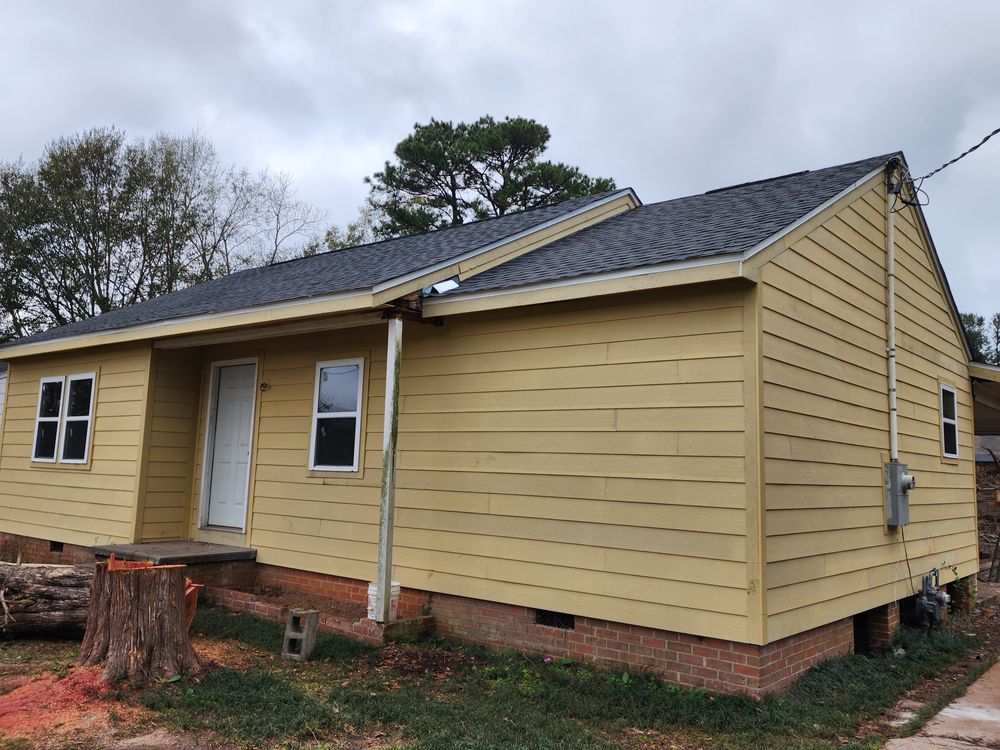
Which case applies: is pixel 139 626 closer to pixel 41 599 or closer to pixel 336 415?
pixel 41 599

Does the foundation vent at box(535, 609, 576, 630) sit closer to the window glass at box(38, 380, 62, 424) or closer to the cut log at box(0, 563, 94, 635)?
the cut log at box(0, 563, 94, 635)

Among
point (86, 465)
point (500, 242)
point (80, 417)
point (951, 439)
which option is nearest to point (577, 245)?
point (500, 242)

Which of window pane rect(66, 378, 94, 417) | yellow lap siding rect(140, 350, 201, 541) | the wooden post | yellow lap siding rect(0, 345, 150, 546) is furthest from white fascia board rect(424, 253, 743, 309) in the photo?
window pane rect(66, 378, 94, 417)

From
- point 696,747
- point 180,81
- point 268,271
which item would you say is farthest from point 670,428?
point 180,81

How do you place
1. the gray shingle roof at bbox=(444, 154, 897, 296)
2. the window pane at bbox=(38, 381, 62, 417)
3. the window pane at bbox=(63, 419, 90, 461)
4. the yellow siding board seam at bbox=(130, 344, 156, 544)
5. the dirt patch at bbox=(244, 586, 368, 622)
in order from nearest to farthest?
the gray shingle roof at bbox=(444, 154, 897, 296)
the dirt patch at bbox=(244, 586, 368, 622)
the yellow siding board seam at bbox=(130, 344, 156, 544)
the window pane at bbox=(63, 419, 90, 461)
the window pane at bbox=(38, 381, 62, 417)

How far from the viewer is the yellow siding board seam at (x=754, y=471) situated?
4816 mm

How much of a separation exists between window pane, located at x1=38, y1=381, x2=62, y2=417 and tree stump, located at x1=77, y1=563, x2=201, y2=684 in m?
6.35

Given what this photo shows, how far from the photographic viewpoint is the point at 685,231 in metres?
6.49

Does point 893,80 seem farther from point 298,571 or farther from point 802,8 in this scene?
point 298,571

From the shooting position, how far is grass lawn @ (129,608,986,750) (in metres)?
4.31

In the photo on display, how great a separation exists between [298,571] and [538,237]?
437cm

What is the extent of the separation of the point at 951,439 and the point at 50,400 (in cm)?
1208

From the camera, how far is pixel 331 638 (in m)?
6.19

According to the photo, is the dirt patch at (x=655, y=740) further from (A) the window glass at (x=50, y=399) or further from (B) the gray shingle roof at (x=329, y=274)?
(A) the window glass at (x=50, y=399)
